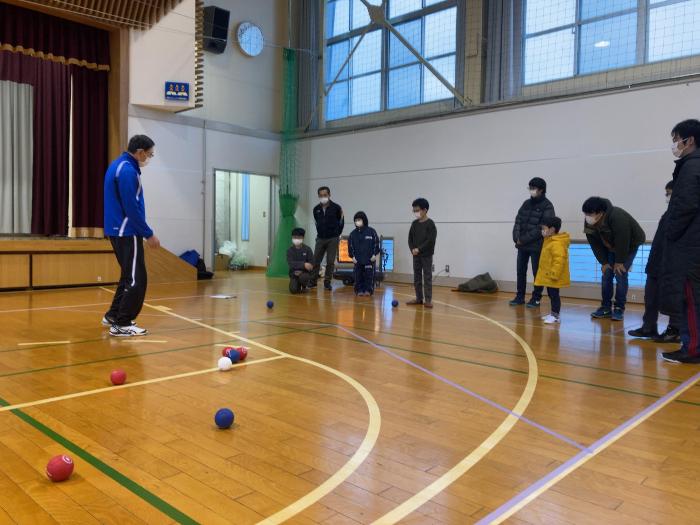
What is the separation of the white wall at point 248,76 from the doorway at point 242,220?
151cm

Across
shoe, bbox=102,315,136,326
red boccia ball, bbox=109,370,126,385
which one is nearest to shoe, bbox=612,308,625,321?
shoe, bbox=102,315,136,326

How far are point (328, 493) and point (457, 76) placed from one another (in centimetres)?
886

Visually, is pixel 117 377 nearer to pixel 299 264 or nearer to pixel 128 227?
pixel 128 227

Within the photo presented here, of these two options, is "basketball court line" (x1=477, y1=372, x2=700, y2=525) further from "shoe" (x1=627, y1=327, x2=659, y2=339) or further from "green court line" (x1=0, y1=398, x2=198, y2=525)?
"shoe" (x1=627, y1=327, x2=659, y2=339)

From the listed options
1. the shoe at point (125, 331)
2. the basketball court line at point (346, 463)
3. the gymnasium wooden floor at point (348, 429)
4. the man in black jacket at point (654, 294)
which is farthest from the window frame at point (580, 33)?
the shoe at point (125, 331)

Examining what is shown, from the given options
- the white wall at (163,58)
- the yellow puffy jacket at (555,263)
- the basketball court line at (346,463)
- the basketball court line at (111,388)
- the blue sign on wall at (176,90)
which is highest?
the white wall at (163,58)

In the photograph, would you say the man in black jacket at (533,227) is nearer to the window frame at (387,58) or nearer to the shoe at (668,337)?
the shoe at (668,337)

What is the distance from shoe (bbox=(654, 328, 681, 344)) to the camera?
4.80 metres

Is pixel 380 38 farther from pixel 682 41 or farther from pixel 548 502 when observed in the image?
pixel 548 502

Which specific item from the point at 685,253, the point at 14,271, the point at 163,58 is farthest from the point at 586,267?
the point at 14,271

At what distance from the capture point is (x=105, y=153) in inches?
376

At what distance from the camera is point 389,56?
34.8 feet

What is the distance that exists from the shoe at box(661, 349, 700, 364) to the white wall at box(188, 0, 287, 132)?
9363 mm

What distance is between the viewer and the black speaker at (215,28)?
10828 mm
